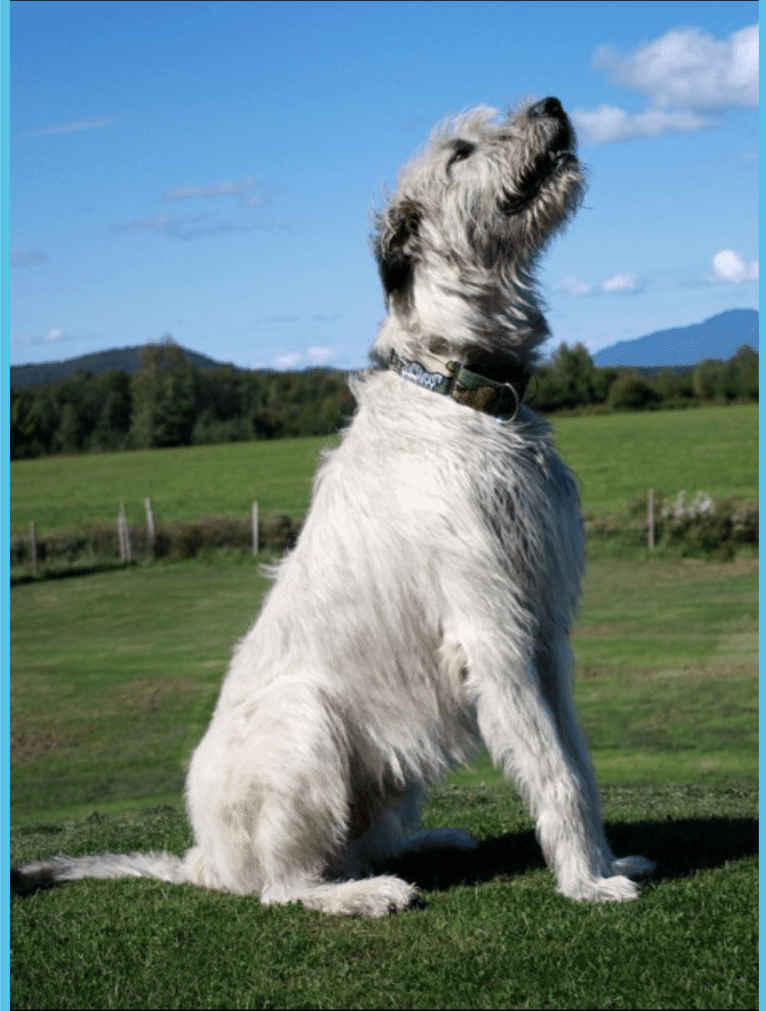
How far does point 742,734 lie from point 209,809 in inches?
437

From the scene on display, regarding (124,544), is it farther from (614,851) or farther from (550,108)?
(550,108)

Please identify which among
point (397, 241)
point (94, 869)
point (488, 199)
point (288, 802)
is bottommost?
point (94, 869)

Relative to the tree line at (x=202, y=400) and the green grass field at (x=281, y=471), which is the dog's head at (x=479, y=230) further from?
the tree line at (x=202, y=400)

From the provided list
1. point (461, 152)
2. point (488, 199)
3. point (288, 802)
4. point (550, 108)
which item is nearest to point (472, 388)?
point (488, 199)

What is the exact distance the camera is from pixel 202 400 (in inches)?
2606

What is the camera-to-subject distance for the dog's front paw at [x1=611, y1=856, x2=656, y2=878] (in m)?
5.61

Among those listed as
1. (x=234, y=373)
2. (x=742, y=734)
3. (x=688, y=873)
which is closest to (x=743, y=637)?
(x=742, y=734)

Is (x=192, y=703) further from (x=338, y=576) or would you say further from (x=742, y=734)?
(x=338, y=576)

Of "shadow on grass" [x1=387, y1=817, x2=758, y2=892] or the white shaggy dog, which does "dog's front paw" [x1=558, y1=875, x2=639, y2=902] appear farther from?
"shadow on grass" [x1=387, y1=817, x2=758, y2=892]

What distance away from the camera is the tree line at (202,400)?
5919 centimetres

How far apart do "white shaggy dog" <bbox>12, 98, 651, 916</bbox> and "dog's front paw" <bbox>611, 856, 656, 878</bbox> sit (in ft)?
0.10

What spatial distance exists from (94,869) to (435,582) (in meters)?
2.57

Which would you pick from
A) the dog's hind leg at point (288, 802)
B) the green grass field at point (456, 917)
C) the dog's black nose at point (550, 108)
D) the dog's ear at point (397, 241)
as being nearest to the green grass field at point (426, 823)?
the green grass field at point (456, 917)

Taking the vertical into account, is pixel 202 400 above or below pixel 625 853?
above
